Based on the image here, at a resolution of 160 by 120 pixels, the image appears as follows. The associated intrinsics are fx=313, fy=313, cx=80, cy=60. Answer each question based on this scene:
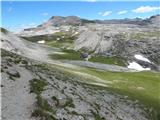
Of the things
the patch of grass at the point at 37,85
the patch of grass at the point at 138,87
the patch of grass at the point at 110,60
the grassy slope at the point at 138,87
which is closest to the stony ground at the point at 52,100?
the patch of grass at the point at 37,85

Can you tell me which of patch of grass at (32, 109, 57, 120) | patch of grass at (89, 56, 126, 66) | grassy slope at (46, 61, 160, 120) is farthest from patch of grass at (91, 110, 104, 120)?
patch of grass at (89, 56, 126, 66)

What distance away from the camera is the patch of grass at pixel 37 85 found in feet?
163

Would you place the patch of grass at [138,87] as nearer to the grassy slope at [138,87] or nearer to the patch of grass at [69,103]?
the grassy slope at [138,87]

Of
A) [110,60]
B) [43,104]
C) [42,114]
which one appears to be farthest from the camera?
[110,60]

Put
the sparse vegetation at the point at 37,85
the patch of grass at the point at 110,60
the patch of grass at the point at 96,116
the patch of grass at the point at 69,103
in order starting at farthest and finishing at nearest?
1. the patch of grass at the point at 110,60
2. the sparse vegetation at the point at 37,85
3. the patch of grass at the point at 96,116
4. the patch of grass at the point at 69,103

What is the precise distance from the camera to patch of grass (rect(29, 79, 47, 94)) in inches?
1950

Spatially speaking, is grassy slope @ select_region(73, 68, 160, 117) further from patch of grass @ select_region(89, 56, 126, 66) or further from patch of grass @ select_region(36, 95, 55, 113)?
patch of grass @ select_region(89, 56, 126, 66)

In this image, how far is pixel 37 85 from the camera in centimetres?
5281

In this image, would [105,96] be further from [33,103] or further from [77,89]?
[33,103]

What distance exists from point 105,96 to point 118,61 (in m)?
129

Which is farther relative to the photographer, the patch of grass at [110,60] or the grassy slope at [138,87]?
the patch of grass at [110,60]

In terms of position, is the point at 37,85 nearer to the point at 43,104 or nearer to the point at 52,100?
the point at 52,100

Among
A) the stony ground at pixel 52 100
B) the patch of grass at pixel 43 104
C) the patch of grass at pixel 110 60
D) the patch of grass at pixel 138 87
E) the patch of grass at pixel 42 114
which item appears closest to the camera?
the patch of grass at pixel 42 114

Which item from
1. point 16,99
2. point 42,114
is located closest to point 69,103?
point 16,99
